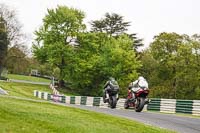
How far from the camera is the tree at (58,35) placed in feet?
256

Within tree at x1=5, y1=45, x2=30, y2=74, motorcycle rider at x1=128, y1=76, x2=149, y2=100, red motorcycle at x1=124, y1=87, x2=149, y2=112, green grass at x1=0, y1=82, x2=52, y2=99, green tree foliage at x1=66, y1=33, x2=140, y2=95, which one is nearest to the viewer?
red motorcycle at x1=124, y1=87, x2=149, y2=112

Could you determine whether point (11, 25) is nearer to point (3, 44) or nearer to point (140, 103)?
point (3, 44)

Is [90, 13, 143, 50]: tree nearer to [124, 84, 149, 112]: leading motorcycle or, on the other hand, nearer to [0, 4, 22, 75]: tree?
[0, 4, 22, 75]: tree

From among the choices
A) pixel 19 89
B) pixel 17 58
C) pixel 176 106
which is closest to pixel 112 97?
pixel 176 106

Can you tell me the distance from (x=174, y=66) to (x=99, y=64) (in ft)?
41.3

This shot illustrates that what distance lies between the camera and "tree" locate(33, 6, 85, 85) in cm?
7812

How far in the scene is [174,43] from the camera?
7906cm

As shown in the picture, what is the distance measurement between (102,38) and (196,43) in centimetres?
1948

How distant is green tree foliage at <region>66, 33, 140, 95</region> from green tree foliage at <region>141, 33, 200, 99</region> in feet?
15.1

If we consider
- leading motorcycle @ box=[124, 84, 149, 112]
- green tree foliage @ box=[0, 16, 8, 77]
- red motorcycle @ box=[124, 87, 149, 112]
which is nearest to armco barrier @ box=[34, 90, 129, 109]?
leading motorcycle @ box=[124, 84, 149, 112]

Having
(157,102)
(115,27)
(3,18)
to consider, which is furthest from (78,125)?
(115,27)

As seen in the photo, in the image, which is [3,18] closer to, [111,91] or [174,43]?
[174,43]

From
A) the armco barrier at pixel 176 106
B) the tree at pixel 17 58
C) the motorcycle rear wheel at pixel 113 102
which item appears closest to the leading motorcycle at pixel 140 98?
the motorcycle rear wheel at pixel 113 102

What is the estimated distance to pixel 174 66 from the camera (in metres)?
75.8
